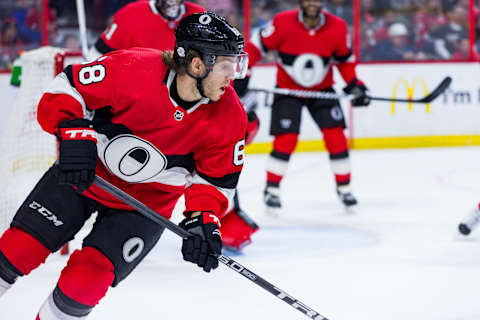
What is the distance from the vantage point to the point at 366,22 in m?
6.89

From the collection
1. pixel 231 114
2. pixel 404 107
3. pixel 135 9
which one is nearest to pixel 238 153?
pixel 231 114

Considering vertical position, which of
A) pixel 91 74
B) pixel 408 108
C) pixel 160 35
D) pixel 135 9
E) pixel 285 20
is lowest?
pixel 408 108

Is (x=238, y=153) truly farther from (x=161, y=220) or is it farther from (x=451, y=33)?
(x=451, y=33)

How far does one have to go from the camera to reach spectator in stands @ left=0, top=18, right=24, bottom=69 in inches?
245

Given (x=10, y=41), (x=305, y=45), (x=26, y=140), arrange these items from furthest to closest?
(x=10, y=41) < (x=305, y=45) < (x=26, y=140)

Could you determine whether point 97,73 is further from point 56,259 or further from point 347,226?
point 347,226

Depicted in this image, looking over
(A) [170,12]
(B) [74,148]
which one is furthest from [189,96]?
(A) [170,12]

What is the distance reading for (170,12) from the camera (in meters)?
3.45

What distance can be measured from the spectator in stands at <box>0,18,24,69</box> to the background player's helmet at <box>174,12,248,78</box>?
15.0 feet

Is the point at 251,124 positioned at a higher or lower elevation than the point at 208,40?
lower

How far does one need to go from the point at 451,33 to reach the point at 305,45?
3105 mm

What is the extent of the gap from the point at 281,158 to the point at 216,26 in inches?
96.0

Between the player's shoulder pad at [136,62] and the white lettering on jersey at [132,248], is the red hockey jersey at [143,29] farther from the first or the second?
the white lettering on jersey at [132,248]

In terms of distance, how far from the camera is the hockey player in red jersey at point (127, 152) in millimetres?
1880
